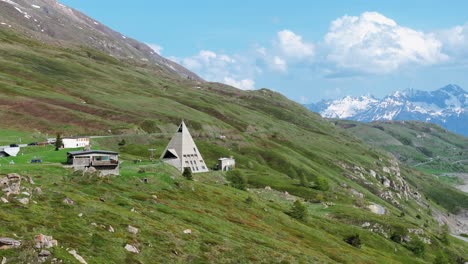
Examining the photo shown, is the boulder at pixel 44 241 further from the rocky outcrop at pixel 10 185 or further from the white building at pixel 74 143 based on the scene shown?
the white building at pixel 74 143

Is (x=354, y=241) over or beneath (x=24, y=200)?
beneath

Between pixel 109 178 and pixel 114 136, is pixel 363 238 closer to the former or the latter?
pixel 109 178

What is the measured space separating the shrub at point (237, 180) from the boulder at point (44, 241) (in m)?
96.7

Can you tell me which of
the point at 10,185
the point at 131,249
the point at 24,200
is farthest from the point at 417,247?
the point at 10,185

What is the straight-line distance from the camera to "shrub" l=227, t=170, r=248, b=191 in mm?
138650

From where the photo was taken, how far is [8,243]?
39812mm

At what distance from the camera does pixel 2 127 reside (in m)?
174

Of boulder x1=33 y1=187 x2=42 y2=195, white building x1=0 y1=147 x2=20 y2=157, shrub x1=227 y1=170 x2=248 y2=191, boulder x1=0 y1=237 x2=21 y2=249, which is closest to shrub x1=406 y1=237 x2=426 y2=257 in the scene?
shrub x1=227 y1=170 x2=248 y2=191

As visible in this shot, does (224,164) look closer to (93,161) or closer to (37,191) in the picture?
(93,161)

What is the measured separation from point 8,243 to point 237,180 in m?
107

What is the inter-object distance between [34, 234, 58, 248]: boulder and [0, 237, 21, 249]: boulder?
152cm

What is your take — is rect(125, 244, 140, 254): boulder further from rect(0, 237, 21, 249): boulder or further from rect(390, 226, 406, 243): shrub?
rect(390, 226, 406, 243): shrub

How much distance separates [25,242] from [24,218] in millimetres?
6749

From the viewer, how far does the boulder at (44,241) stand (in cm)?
4069
